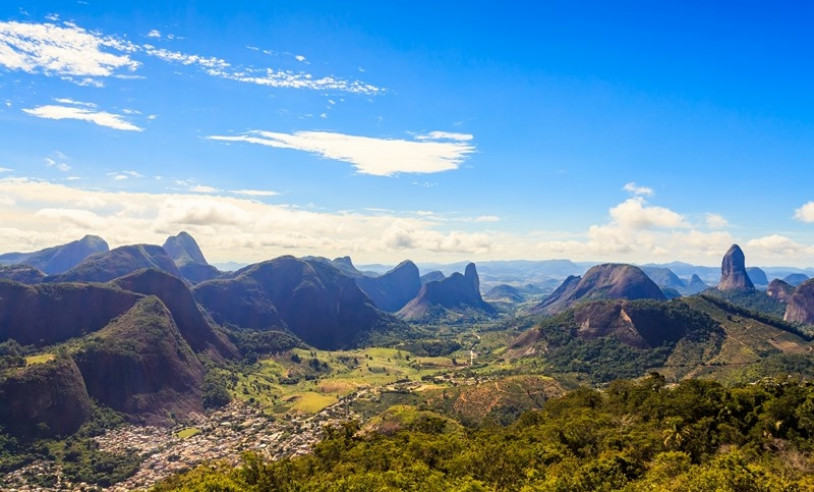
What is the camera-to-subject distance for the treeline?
4753 cm

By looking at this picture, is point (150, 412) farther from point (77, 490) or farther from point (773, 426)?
point (773, 426)

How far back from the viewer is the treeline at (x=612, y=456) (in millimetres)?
47531

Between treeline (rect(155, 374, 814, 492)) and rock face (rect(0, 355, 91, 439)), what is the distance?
4563 inches

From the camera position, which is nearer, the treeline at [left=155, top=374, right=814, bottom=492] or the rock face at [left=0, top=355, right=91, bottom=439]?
the treeline at [left=155, top=374, right=814, bottom=492]

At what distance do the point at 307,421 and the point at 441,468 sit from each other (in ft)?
410

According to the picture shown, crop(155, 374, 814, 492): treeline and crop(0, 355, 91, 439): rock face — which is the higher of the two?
crop(155, 374, 814, 492): treeline

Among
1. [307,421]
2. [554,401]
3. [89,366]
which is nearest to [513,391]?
[554,401]

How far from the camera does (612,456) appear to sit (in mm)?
57312

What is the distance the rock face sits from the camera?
15388cm

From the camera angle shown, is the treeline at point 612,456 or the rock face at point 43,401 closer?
the treeline at point 612,456

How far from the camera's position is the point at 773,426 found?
62.4 metres

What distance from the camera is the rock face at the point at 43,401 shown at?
15388cm

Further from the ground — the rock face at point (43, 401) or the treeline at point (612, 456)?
the treeline at point (612, 456)

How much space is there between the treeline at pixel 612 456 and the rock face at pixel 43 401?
116 meters
